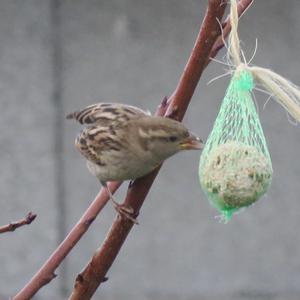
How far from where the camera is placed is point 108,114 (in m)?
2.97

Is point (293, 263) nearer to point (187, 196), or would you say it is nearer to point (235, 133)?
point (187, 196)

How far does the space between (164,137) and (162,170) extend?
3667 mm

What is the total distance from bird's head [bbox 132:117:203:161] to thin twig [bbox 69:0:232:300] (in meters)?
0.10

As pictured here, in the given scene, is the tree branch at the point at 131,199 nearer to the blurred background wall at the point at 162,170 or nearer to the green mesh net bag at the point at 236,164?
the green mesh net bag at the point at 236,164

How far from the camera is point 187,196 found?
6.45m

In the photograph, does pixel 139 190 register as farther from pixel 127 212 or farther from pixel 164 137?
pixel 164 137

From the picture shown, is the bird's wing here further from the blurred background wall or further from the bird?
the blurred background wall

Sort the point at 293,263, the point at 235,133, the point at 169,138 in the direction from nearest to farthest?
1. the point at 169,138
2. the point at 235,133
3. the point at 293,263

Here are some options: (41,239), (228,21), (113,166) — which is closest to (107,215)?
(41,239)

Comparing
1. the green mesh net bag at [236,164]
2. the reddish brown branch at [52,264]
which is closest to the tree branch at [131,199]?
the reddish brown branch at [52,264]

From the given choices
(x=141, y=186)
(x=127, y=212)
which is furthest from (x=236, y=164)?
(x=127, y=212)

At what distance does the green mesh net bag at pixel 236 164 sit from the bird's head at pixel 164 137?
0.11 meters

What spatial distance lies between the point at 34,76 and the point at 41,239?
96cm

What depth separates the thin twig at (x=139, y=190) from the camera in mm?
2285
